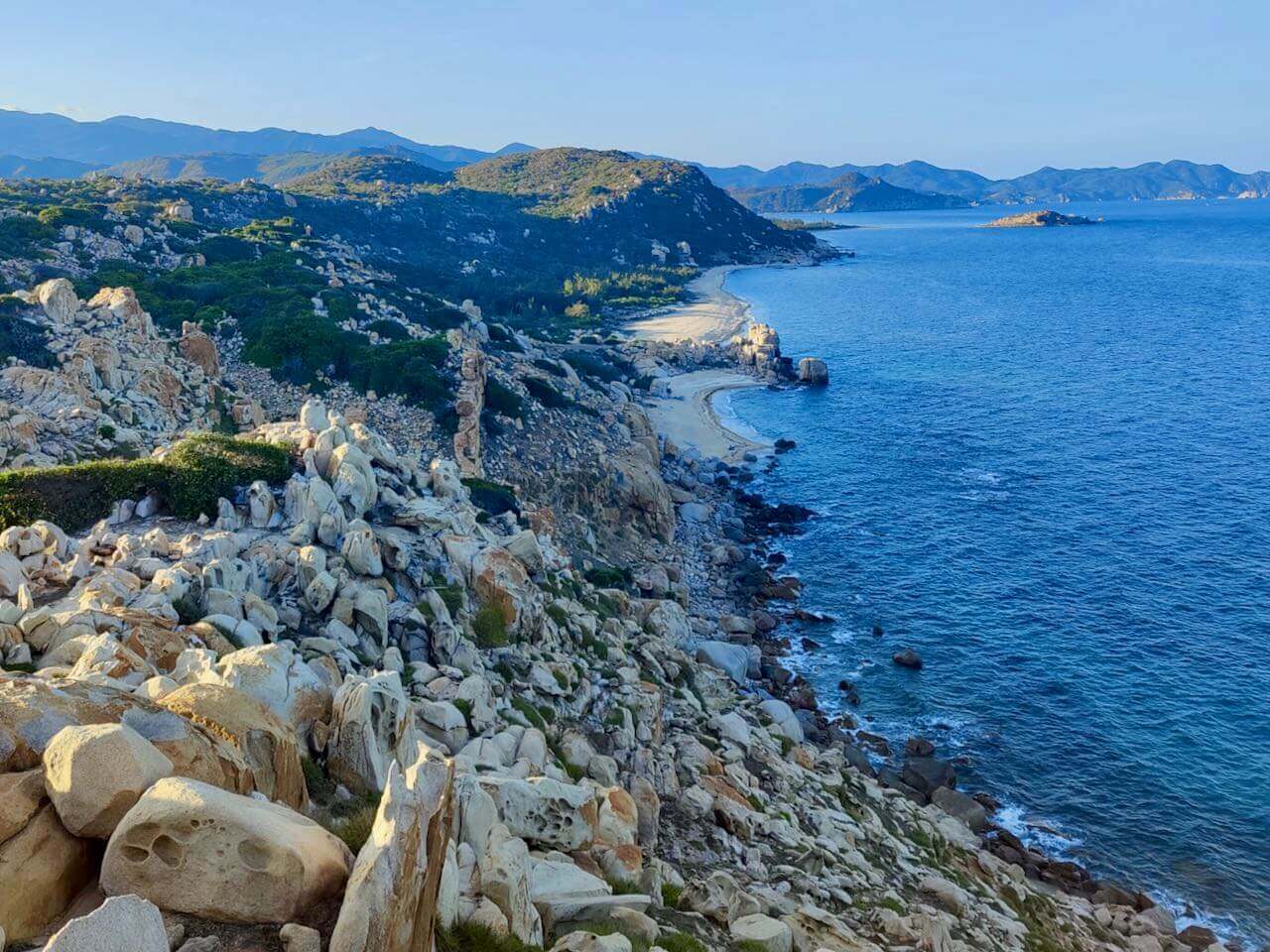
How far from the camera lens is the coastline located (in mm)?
33375

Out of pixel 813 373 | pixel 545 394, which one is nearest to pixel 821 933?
pixel 545 394

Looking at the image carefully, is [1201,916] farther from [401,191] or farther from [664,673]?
[401,191]

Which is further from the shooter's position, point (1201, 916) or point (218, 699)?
point (1201, 916)

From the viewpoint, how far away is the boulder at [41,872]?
9.27 metres

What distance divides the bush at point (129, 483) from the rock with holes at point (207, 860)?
19155mm

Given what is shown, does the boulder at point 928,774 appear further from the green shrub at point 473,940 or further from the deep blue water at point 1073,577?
the green shrub at point 473,940

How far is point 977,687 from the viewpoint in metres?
47.0

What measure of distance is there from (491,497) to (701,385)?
72.1 metres

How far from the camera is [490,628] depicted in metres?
26.9

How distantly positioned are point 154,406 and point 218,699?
115ft

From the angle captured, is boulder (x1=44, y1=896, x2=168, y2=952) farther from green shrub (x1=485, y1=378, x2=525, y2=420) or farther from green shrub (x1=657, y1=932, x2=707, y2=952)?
green shrub (x1=485, y1=378, x2=525, y2=420)

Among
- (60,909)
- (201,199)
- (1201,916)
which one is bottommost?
(1201,916)

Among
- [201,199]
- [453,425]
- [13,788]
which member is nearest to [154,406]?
[453,425]

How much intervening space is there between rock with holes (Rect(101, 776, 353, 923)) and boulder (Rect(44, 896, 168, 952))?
3.52 feet
